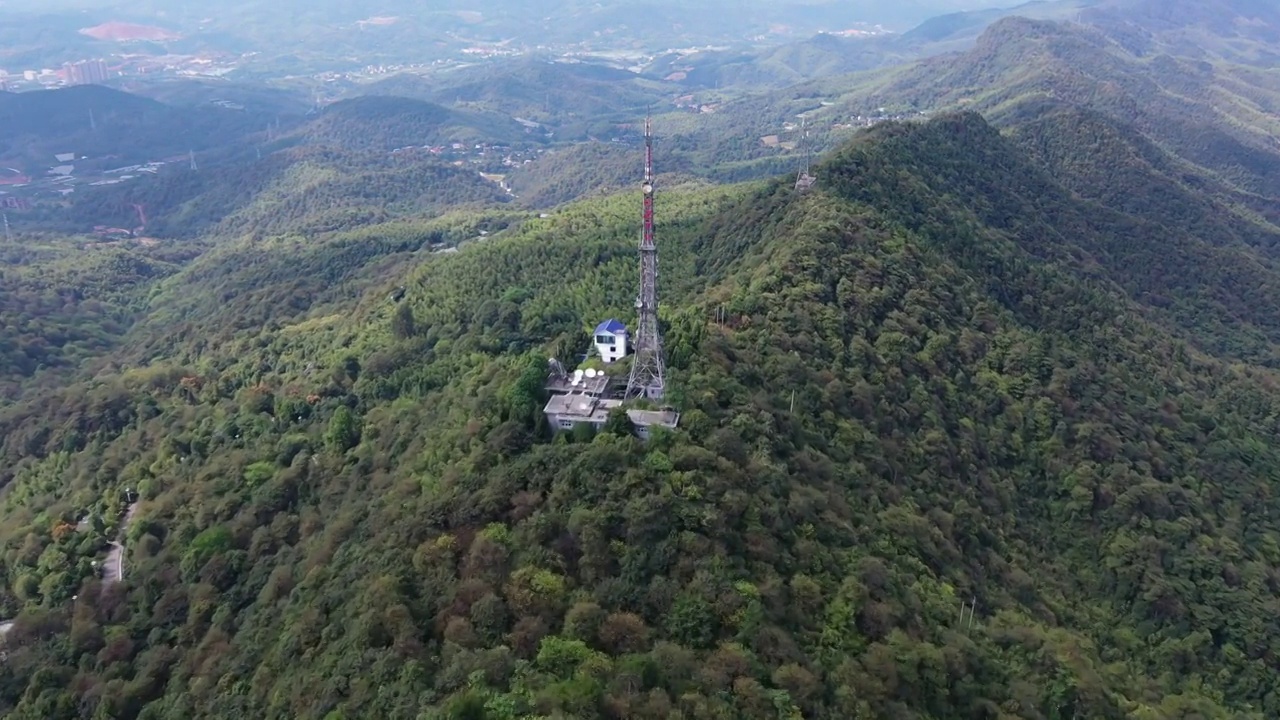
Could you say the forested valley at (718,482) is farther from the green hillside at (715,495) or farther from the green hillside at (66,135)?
the green hillside at (66,135)

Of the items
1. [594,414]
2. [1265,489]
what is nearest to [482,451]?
[594,414]

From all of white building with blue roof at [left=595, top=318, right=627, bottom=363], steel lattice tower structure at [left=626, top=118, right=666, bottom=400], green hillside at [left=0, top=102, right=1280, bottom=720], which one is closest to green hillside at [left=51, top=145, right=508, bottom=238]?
green hillside at [left=0, top=102, right=1280, bottom=720]

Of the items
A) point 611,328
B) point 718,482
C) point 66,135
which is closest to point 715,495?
point 718,482

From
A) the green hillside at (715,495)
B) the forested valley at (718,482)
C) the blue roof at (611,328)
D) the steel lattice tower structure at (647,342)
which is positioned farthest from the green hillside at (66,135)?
the steel lattice tower structure at (647,342)

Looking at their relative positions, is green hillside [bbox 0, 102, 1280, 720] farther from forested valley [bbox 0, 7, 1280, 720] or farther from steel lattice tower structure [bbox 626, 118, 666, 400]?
steel lattice tower structure [bbox 626, 118, 666, 400]

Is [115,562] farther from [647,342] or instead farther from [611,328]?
[647,342]

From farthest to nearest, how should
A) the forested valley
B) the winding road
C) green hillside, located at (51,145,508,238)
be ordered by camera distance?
green hillside, located at (51,145,508,238), the winding road, the forested valley
